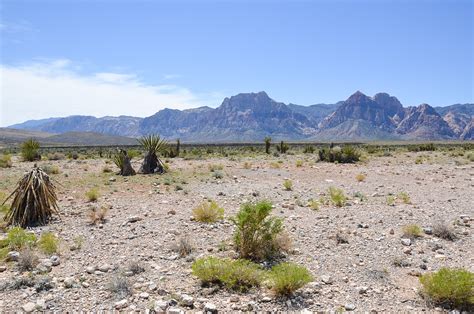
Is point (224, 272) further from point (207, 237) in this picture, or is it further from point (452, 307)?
point (452, 307)

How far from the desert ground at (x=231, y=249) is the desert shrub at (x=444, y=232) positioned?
0.50 ft

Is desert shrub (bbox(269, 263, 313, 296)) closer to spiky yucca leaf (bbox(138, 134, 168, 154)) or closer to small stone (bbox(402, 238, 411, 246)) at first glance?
small stone (bbox(402, 238, 411, 246))

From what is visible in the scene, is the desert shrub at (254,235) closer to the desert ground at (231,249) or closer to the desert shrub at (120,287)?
the desert ground at (231,249)

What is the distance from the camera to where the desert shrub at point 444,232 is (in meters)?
9.37

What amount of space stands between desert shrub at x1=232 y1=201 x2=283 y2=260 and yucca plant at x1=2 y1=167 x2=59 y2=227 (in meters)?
5.92

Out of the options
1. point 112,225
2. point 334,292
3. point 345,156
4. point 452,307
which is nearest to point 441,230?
point 452,307

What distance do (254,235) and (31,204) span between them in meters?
6.45

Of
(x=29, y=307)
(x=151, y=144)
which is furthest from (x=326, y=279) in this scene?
(x=151, y=144)

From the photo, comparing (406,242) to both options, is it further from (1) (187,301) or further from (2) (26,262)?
(2) (26,262)

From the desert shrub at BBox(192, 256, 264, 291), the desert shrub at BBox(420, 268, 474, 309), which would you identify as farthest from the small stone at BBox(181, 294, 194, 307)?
the desert shrub at BBox(420, 268, 474, 309)

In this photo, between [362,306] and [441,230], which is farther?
[441,230]

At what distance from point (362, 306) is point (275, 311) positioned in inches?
56.0

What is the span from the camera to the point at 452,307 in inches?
246

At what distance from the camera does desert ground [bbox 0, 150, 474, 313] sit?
6.37 metres
